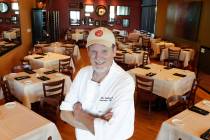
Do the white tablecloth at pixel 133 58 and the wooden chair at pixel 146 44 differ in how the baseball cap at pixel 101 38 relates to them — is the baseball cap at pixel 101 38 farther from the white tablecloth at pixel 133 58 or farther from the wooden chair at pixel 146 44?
the wooden chair at pixel 146 44

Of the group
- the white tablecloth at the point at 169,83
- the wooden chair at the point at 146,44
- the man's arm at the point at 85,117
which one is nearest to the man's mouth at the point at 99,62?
the man's arm at the point at 85,117

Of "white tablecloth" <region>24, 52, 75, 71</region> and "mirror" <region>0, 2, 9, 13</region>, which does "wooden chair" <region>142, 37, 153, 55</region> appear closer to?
"white tablecloth" <region>24, 52, 75, 71</region>

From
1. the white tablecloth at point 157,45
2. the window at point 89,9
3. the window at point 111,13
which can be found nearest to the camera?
the white tablecloth at point 157,45

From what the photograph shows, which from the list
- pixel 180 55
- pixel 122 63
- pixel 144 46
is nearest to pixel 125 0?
pixel 144 46

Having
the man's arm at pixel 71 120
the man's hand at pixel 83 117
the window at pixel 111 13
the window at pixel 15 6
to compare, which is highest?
the window at pixel 111 13

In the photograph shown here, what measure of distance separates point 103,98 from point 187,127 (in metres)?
1.47

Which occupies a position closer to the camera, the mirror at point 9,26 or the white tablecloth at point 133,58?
the mirror at point 9,26

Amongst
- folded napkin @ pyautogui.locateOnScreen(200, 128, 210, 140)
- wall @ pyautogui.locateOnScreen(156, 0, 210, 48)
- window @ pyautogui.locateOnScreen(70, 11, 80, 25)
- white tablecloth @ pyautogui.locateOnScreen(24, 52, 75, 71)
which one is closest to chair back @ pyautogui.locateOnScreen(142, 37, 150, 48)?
wall @ pyautogui.locateOnScreen(156, 0, 210, 48)

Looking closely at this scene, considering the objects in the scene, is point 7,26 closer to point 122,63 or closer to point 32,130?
point 122,63

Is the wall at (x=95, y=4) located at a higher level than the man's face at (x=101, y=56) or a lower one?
higher

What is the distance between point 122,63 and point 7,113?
14.9ft

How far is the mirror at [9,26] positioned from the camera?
6270 millimetres

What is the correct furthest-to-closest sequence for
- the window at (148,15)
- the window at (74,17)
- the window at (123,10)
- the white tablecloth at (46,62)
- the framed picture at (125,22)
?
the framed picture at (125,22), the window at (123,10), the window at (74,17), the window at (148,15), the white tablecloth at (46,62)

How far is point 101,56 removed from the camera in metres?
1.46
